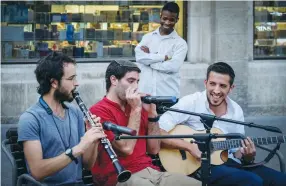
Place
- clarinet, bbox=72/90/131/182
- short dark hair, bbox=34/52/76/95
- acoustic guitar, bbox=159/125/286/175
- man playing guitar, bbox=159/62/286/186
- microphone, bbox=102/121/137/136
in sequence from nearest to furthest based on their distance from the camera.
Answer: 1. microphone, bbox=102/121/137/136
2. clarinet, bbox=72/90/131/182
3. short dark hair, bbox=34/52/76/95
4. man playing guitar, bbox=159/62/286/186
5. acoustic guitar, bbox=159/125/286/175

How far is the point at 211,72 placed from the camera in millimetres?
5020

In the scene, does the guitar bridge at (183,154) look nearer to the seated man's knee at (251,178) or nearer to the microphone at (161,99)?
the seated man's knee at (251,178)

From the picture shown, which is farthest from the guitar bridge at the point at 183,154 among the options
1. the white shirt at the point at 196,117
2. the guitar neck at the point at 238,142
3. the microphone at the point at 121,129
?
the microphone at the point at 121,129

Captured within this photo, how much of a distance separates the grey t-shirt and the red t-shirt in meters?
0.18

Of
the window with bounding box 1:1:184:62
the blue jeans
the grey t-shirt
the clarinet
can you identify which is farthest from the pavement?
the clarinet

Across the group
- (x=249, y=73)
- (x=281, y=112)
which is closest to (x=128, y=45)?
(x=249, y=73)

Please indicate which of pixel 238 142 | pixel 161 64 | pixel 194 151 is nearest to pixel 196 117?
pixel 194 151

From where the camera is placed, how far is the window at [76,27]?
31.5 feet

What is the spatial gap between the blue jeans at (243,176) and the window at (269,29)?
571cm

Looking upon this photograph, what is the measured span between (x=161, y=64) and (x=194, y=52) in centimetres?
312

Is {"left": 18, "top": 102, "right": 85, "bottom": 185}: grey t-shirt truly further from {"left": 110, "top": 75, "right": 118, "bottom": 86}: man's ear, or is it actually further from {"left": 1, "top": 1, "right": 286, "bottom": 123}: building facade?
{"left": 1, "top": 1, "right": 286, "bottom": 123}: building facade

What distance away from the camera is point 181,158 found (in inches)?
196

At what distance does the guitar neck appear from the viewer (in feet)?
14.7

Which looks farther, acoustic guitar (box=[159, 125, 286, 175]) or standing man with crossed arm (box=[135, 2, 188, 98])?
standing man with crossed arm (box=[135, 2, 188, 98])
